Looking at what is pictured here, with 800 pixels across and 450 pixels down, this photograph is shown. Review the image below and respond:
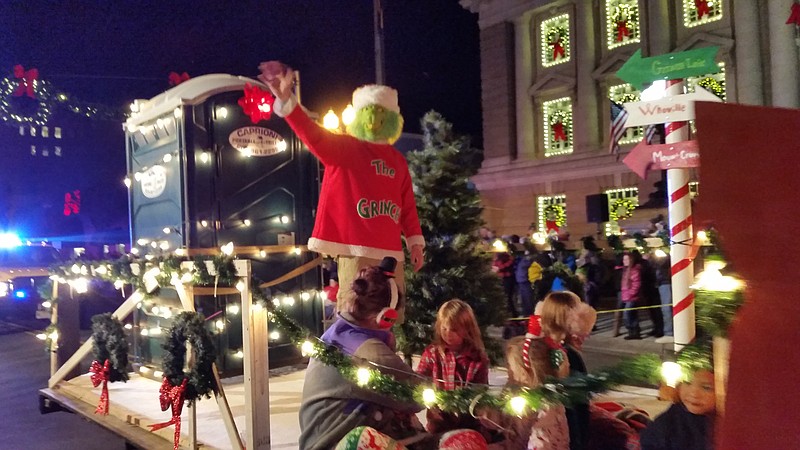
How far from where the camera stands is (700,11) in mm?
19078

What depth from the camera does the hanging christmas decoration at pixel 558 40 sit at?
2266cm

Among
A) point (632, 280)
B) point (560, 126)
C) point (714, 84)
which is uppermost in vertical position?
point (714, 84)

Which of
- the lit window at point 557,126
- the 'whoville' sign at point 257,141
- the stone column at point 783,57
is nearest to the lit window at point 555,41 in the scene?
the lit window at point 557,126

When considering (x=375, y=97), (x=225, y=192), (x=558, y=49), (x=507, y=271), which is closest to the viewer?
(x=375, y=97)

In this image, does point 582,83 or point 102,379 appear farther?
point 582,83

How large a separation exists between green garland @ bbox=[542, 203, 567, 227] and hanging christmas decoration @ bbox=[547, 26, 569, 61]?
17.7 ft

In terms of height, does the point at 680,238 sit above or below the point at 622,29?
below

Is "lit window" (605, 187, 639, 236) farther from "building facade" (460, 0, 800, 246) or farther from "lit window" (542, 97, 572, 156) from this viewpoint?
"lit window" (542, 97, 572, 156)

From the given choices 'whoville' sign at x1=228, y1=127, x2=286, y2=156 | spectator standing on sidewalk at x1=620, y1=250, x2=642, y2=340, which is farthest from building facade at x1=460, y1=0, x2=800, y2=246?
'whoville' sign at x1=228, y1=127, x2=286, y2=156

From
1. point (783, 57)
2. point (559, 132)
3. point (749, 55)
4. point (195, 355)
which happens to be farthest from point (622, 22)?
point (195, 355)

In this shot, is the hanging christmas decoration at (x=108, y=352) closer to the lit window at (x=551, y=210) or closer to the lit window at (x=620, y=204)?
the lit window at (x=620, y=204)

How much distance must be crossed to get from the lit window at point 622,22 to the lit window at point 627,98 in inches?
58.7

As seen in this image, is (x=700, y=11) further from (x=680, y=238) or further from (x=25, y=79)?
(x=25, y=79)

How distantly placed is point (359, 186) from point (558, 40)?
66.5 ft
